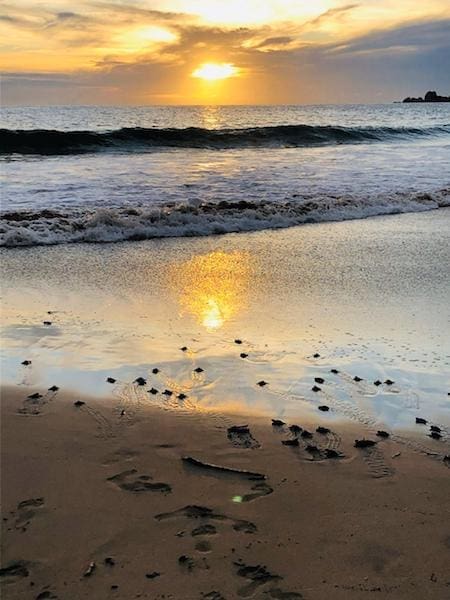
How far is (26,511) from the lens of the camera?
2.61 m

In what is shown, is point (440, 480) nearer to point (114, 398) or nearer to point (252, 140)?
point (114, 398)

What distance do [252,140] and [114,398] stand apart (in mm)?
26783

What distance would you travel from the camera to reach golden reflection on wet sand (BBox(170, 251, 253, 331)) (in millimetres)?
5439

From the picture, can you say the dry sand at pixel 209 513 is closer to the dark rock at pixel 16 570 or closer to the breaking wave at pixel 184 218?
the dark rock at pixel 16 570

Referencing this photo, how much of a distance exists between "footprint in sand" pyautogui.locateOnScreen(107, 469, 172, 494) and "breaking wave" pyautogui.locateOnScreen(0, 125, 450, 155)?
22.1 m

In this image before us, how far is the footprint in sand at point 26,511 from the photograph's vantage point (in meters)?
2.52

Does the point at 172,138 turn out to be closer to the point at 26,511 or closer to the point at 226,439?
the point at 226,439

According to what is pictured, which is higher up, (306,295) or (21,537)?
(306,295)

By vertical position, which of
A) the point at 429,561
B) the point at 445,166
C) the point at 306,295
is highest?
the point at 445,166

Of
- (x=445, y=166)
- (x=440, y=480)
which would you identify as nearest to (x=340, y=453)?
(x=440, y=480)

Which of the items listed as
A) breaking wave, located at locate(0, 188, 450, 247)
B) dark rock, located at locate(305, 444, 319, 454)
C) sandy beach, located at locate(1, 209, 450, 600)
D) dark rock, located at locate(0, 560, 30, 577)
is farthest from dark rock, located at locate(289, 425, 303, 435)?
breaking wave, located at locate(0, 188, 450, 247)

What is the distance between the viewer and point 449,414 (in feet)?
11.6

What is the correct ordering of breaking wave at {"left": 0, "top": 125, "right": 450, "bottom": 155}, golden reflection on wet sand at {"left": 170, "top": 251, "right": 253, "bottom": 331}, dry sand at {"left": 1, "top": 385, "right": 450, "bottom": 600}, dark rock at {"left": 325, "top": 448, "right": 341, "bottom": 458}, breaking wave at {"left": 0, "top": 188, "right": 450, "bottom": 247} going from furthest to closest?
breaking wave at {"left": 0, "top": 125, "right": 450, "bottom": 155} < breaking wave at {"left": 0, "top": 188, "right": 450, "bottom": 247} < golden reflection on wet sand at {"left": 170, "top": 251, "right": 253, "bottom": 331} < dark rock at {"left": 325, "top": 448, "right": 341, "bottom": 458} < dry sand at {"left": 1, "top": 385, "right": 450, "bottom": 600}

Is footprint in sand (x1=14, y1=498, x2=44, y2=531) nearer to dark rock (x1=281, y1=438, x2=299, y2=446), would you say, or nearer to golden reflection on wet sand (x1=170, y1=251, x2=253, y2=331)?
dark rock (x1=281, y1=438, x2=299, y2=446)
